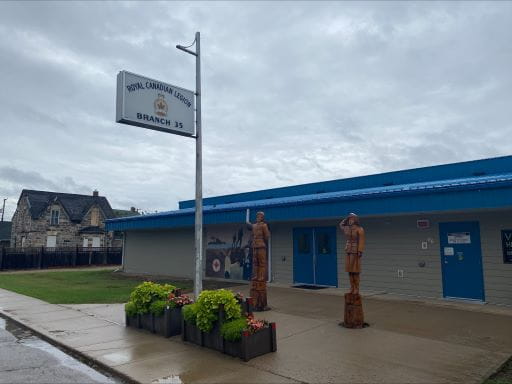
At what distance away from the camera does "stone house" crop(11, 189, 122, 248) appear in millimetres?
42688

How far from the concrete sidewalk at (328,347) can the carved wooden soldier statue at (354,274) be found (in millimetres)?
348

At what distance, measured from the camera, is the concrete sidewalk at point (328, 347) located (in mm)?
5867

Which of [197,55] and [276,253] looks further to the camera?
[276,253]

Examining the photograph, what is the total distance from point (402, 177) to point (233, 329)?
12.2 m

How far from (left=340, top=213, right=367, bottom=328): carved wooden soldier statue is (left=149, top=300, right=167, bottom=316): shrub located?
387 centimetres

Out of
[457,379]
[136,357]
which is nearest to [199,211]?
[136,357]

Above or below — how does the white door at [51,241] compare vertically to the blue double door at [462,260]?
above

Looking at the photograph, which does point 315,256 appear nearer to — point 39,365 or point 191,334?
point 191,334

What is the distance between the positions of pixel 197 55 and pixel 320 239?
8691 millimetres

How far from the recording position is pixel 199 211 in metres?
9.43

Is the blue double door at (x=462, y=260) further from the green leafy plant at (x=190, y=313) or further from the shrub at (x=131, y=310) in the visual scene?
the shrub at (x=131, y=310)

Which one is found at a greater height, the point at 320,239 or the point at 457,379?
the point at 320,239

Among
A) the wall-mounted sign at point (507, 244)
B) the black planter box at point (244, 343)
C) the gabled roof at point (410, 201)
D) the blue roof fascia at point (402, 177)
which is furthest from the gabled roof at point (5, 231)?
the wall-mounted sign at point (507, 244)

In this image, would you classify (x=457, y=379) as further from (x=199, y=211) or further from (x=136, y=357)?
(x=199, y=211)
